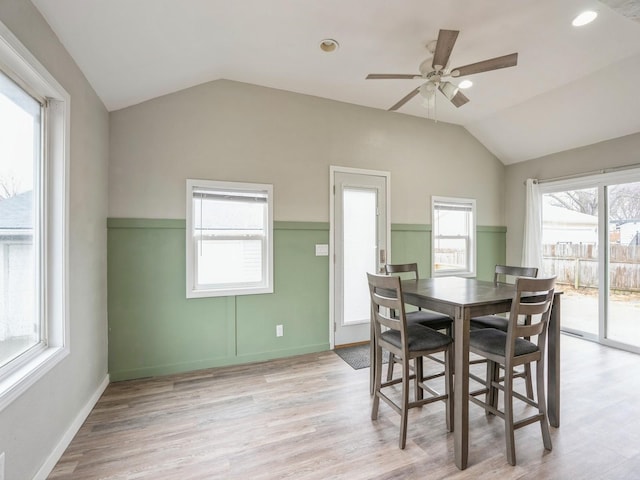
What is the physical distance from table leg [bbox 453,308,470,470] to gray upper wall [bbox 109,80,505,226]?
2.13 metres

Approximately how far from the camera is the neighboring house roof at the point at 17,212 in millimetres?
1575

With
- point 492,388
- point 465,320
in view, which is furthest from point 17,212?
point 492,388

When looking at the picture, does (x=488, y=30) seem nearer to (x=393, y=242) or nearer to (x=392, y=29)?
(x=392, y=29)

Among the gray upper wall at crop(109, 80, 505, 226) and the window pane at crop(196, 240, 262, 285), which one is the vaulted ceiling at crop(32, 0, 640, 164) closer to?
the gray upper wall at crop(109, 80, 505, 226)

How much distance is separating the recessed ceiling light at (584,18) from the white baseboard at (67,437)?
14.8ft

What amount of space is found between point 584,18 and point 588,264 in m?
3.08

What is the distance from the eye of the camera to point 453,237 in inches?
182

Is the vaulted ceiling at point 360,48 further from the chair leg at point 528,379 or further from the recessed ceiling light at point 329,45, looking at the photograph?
the chair leg at point 528,379

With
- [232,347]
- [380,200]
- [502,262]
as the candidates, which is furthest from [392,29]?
[502,262]

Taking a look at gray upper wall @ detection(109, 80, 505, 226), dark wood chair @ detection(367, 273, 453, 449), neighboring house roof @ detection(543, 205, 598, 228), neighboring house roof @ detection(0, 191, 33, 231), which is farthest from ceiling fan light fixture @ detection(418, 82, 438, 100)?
neighboring house roof @ detection(543, 205, 598, 228)

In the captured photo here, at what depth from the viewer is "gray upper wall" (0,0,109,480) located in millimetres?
1544

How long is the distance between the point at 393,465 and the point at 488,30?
312cm

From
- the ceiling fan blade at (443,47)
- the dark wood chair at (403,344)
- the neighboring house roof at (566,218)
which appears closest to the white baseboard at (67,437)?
the dark wood chair at (403,344)

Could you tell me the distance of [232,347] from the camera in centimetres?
328
